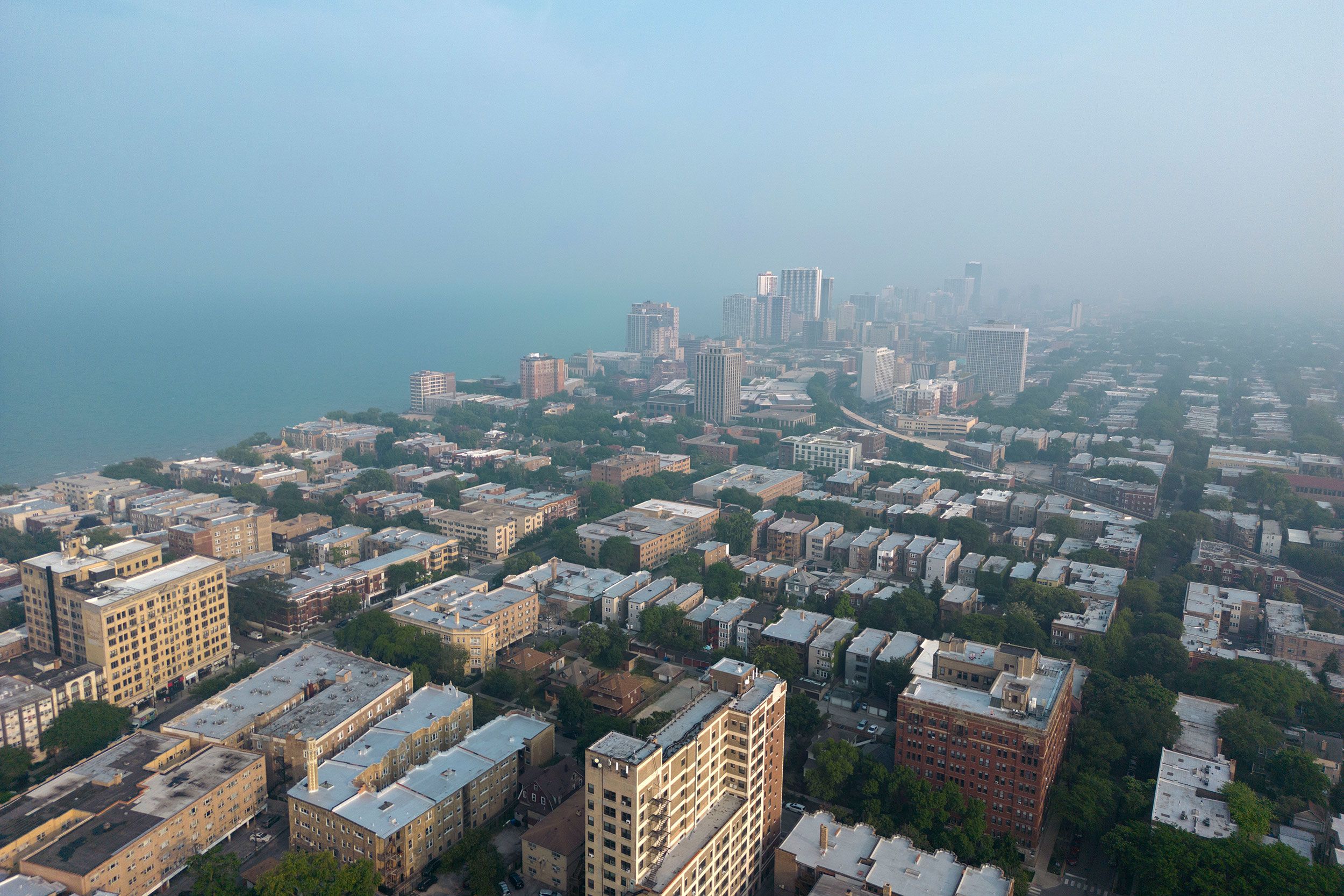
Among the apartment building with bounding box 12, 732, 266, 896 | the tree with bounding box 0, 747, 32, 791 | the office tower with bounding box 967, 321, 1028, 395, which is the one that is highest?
the office tower with bounding box 967, 321, 1028, 395

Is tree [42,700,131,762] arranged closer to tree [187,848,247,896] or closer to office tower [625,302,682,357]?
tree [187,848,247,896]

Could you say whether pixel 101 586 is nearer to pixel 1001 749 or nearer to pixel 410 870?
pixel 410 870

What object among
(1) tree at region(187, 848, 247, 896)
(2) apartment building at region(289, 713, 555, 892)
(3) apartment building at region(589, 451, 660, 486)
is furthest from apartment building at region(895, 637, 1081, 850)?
(3) apartment building at region(589, 451, 660, 486)

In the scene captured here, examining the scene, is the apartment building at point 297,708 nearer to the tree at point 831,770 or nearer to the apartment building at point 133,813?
the apartment building at point 133,813

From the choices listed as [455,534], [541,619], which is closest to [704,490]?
[455,534]

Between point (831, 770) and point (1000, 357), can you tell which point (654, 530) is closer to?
point (831, 770)

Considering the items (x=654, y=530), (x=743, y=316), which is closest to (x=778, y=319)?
(x=743, y=316)

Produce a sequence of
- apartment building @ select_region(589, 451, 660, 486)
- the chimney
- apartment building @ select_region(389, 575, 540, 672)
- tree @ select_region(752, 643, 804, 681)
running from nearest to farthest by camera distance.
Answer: the chimney < tree @ select_region(752, 643, 804, 681) < apartment building @ select_region(389, 575, 540, 672) < apartment building @ select_region(589, 451, 660, 486)
